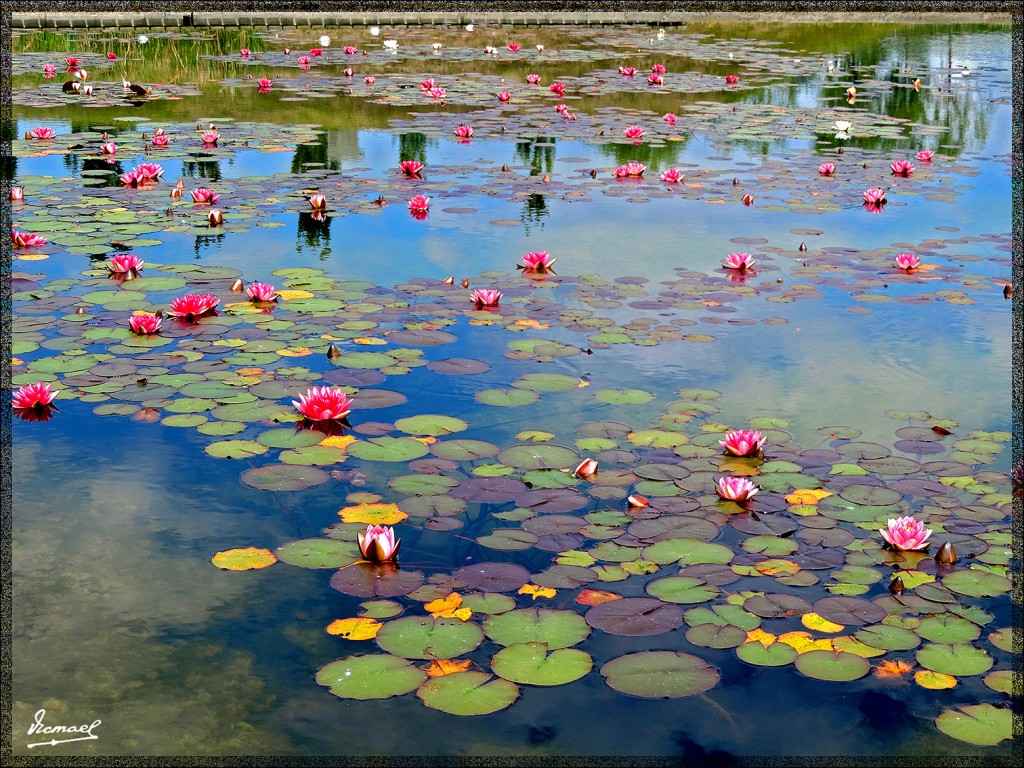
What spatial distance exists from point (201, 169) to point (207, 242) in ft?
6.19

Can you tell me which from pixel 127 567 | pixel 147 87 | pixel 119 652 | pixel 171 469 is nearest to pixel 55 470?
pixel 171 469

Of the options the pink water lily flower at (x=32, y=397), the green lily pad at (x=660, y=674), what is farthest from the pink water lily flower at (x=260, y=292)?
the green lily pad at (x=660, y=674)

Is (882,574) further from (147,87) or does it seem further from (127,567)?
(147,87)

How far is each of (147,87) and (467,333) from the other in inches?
319

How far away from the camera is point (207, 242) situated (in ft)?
17.1

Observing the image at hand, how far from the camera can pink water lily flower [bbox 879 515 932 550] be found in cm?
253

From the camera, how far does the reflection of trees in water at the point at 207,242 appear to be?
200 inches

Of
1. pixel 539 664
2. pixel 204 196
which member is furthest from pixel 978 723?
pixel 204 196

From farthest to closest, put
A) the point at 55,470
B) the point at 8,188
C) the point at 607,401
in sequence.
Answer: the point at 8,188 → the point at 607,401 → the point at 55,470

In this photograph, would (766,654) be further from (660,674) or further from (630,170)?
(630,170)

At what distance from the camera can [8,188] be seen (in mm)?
6023

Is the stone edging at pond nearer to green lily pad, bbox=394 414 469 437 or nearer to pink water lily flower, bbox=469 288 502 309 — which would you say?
pink water lily flower, bbox=469 288 502 309

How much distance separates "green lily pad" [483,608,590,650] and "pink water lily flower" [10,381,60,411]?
1.74 m

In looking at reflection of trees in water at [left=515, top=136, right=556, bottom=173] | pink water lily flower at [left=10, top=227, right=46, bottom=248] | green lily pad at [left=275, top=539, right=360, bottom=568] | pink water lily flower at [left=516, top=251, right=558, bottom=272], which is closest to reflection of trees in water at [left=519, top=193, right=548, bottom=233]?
pink water lily flower at [left=516, top=251, right=558, bottom=272]
